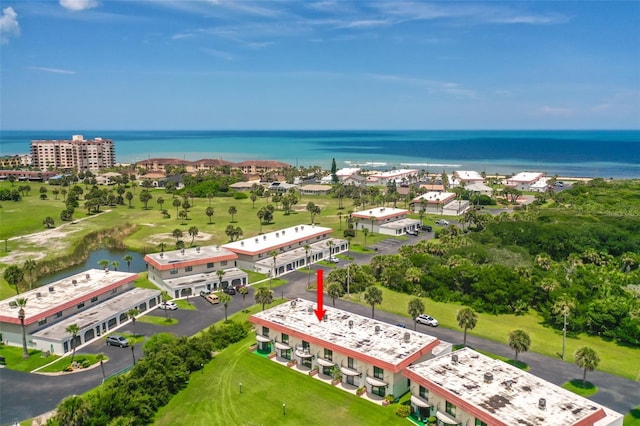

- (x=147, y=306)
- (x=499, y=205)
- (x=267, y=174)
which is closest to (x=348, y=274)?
(x=147, y=306)

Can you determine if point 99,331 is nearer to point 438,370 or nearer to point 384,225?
point 438,370

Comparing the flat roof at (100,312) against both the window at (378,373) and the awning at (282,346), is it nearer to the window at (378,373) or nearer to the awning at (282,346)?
the awning at (282,346)

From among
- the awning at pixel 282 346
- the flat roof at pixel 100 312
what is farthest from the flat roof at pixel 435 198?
the awning at pixel 282 346

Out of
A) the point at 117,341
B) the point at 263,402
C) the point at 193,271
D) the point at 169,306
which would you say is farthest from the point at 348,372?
the point at 193,271

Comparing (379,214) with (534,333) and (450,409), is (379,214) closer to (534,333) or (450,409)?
(534,333)

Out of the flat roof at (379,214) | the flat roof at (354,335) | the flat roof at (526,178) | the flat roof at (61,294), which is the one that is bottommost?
the flat roof at (61,294)

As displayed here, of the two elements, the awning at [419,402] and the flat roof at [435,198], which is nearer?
the awning at [419,402]
